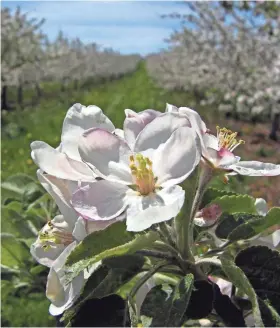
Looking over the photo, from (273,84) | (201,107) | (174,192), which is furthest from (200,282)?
(201,107)

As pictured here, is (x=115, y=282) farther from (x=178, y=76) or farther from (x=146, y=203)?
(x=178, y=76)

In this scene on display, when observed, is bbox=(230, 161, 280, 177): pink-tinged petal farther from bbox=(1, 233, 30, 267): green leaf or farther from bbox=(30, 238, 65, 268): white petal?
bbox=(1, 233, 30, 267): green leaf

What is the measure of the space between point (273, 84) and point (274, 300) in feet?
30.3

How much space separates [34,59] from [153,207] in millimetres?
16351

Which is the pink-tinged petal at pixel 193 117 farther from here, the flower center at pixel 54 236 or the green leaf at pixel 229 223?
the flower center at pixel 54 236

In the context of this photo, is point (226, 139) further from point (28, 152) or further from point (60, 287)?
point (28, 152)

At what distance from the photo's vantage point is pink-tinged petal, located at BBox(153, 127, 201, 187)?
0.87 m

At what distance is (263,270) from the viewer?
0.93 m

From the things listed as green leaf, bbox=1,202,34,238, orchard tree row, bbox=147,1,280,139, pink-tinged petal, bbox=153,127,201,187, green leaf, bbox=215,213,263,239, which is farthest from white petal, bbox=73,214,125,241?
orchard tree row, bbox=147,1,280,139

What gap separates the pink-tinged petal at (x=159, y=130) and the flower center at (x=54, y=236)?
0.21m

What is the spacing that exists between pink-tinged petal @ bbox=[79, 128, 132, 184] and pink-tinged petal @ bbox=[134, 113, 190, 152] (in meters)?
0.04

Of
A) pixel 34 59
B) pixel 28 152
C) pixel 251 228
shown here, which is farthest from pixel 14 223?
pixel 34 59

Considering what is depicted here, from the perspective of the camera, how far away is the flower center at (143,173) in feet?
2.94

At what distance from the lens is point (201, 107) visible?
1407 centimetres
